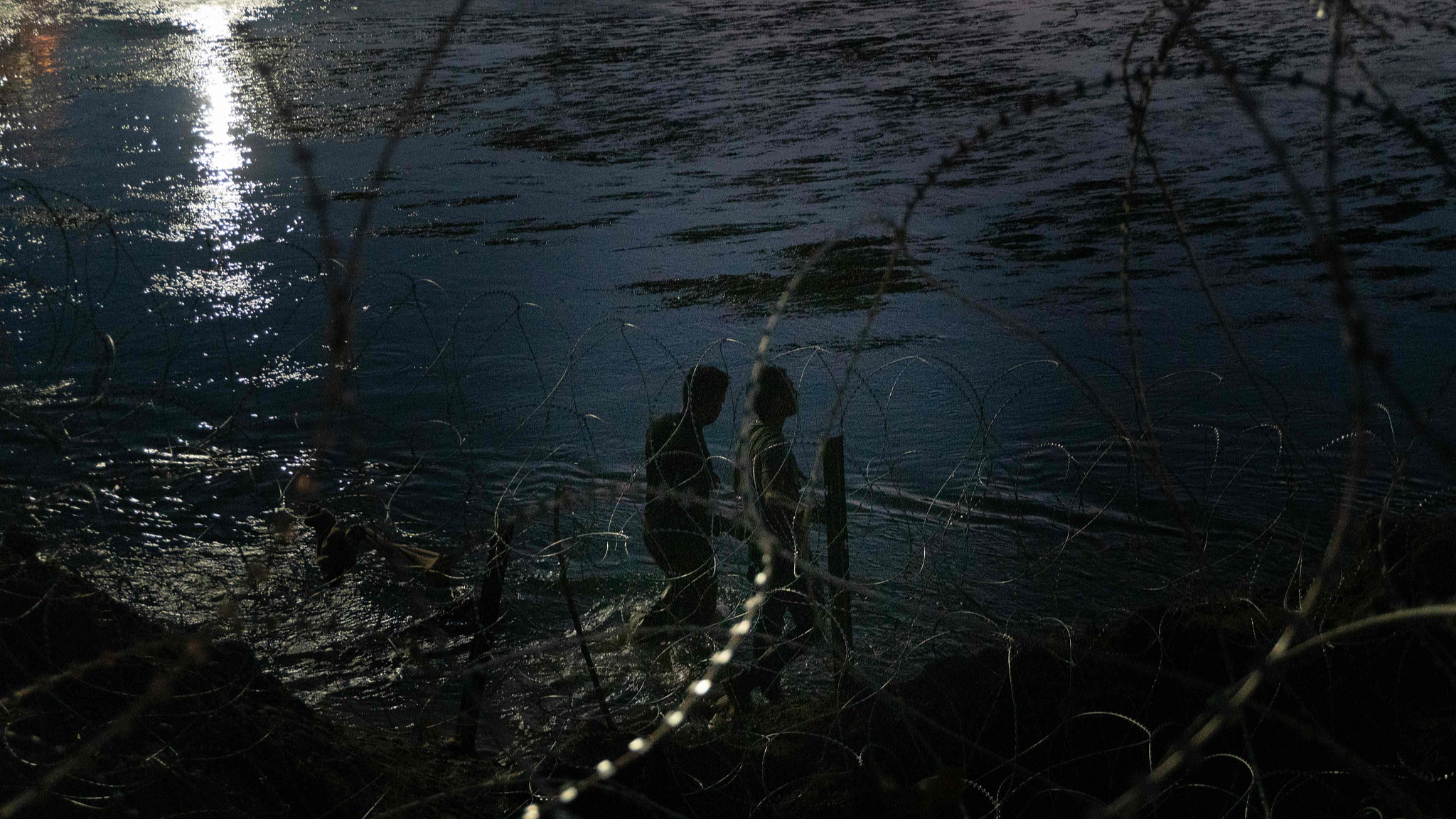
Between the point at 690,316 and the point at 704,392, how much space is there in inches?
239

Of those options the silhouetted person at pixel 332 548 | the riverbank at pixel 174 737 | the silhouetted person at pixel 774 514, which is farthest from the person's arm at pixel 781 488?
the silhouetted person at pixel 332 548

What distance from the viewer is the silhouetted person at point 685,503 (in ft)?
14.9

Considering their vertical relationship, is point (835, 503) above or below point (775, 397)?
below

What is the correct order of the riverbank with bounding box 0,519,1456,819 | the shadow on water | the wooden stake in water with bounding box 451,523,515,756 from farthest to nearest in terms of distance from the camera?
the shadow on water < the wooden stake in water with bounding box 451,523,515,756 < the riverbank with bounding box 0,519,1456,819

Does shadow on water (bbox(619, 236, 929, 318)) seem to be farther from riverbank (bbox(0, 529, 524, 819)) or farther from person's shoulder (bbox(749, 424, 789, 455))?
riverbank (bbox(0, 529, 524, 819))

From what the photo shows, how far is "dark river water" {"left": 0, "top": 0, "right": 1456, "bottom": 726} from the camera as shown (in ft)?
18.4

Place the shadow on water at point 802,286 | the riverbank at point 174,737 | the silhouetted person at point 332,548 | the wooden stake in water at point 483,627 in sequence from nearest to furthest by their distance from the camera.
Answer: the riverbank at point 174,737
the wooden stake in water at point 483,627
the silhouetted person at point 332,548
the shadow on water at point 802,286

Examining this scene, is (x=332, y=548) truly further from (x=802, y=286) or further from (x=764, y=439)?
(x=802, y=286)

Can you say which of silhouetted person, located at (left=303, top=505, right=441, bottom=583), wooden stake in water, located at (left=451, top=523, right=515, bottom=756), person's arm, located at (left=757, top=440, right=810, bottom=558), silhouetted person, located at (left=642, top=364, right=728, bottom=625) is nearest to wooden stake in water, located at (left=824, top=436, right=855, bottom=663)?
person's arm, located at (left=757, top=440, right=810, bottom=558)

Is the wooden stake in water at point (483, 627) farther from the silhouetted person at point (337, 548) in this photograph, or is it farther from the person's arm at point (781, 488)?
the person's arm at point (781, 488)

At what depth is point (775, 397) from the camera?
4.60 meters

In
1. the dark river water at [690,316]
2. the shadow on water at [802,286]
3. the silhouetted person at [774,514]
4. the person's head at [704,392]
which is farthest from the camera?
the shadow on water at [802,286]

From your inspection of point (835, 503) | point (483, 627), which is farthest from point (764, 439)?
point (483, 627)

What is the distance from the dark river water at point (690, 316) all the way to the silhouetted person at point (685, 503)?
0.61 feet
